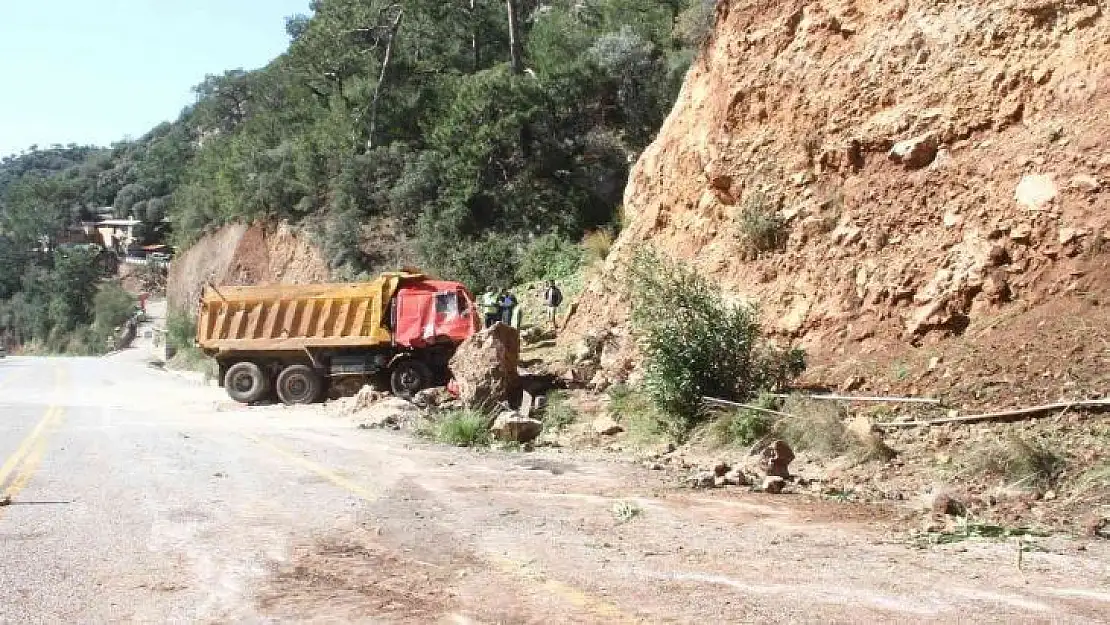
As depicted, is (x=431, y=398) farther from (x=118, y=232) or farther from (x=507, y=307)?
(x=118, y=232)

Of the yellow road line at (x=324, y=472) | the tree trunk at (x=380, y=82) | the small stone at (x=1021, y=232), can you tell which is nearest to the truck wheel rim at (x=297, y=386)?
the yellow road line at (x=324, y=472)

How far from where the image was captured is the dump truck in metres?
20.9

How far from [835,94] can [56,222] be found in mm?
115363

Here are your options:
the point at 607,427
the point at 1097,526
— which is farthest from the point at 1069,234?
the point at 607,427

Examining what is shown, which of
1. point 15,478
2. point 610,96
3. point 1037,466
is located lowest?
point 15,478

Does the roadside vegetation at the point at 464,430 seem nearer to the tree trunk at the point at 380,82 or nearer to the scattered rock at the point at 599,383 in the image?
the scattered rock at the point at 599,383

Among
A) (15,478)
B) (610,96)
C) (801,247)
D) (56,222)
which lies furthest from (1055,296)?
(56,222)

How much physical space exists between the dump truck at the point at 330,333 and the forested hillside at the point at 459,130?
7792 millimetres

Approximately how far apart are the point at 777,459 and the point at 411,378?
40.8 ft

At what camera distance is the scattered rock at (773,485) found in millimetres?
8836

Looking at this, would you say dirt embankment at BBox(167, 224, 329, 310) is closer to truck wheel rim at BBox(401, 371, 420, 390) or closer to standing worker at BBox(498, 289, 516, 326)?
standing worker at BBox(498, 289, 516, 326)

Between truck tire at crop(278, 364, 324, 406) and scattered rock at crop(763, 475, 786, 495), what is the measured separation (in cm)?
1446

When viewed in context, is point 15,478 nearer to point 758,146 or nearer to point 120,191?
point 758,146

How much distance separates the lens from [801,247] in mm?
14664
